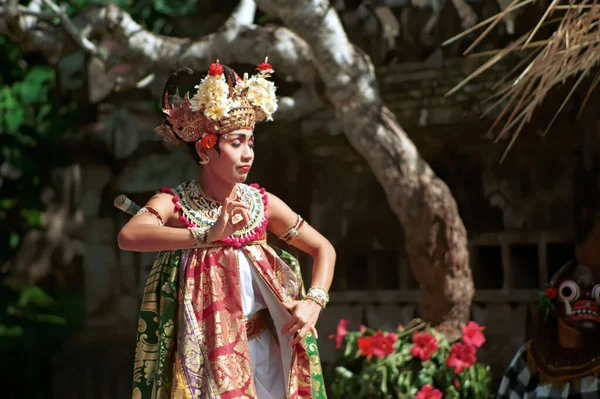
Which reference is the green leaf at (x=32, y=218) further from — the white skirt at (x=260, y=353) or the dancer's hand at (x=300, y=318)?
the dancer's hand at (x=300, y=318)

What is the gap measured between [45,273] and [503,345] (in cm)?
538

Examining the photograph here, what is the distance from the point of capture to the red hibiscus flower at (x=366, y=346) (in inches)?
213

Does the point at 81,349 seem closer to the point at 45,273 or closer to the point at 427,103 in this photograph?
the point at 45,273

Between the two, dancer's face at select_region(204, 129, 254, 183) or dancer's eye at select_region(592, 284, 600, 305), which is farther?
dancer's eye at select_region(592, 284, 600, 305)

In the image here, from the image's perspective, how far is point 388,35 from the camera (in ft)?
21.1

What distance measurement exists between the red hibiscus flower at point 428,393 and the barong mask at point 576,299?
1.06 m

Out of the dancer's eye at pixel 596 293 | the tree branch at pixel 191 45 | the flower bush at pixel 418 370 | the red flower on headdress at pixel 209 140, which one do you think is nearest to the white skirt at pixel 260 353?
the red flower on headdress at pixel 209 140

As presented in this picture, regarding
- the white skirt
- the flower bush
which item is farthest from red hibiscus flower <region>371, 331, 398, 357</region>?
the white skirt

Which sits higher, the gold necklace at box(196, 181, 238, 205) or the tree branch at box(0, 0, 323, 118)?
the tree branch at box(0, 0, 323, 118)

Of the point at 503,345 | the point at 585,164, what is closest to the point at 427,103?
the point at 585,164

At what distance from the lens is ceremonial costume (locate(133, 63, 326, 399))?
3447 millimetres

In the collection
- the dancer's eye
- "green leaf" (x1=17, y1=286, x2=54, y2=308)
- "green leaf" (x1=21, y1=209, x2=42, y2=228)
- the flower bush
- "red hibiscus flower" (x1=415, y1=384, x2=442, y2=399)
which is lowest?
"red hibiscus flower" (x1=415, y1=384, x2=442, y2=399)

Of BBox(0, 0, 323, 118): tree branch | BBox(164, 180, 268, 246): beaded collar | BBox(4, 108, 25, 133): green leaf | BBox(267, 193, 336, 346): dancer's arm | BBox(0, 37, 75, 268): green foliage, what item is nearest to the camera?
BBox(164, 180, 268, 246): beaded collar

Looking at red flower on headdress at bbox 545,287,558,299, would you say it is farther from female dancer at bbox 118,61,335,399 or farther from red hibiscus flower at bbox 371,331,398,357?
red hibiscus flower at bbox 371,331,398,357
